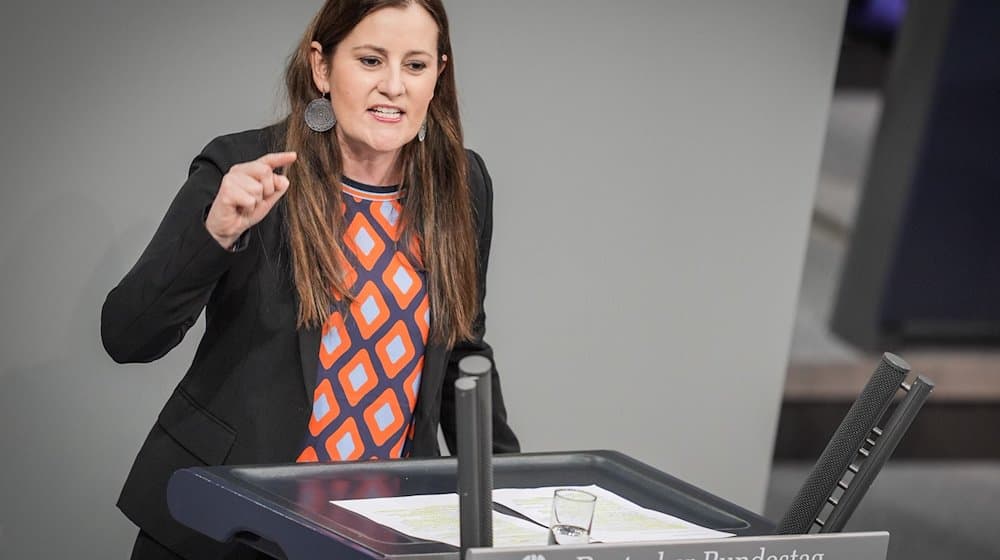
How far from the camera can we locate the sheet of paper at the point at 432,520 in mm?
1668

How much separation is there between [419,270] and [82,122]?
960 millimetres

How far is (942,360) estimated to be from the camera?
8375 millimetres

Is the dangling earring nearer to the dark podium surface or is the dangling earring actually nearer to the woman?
the woman

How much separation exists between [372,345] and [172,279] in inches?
15.8

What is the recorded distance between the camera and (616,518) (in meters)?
1.83

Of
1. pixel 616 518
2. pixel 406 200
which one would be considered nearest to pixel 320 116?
pixel 406 200

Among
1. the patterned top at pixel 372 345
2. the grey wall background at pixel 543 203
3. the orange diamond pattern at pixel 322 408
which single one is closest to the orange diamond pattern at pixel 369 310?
the patterned top at pixel 372 345

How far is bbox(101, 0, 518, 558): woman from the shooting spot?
7.52ft

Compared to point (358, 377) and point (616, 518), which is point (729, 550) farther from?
point (358, 377)

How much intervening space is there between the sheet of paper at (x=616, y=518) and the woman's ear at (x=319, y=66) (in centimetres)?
88

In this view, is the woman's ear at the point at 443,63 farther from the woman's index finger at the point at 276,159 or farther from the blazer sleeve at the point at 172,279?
the woman's index finger at the point at 276,159

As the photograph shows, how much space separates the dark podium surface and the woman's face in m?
0.65

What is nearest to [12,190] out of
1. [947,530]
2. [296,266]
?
[296,266]

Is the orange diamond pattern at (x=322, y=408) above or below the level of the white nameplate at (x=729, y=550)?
below
